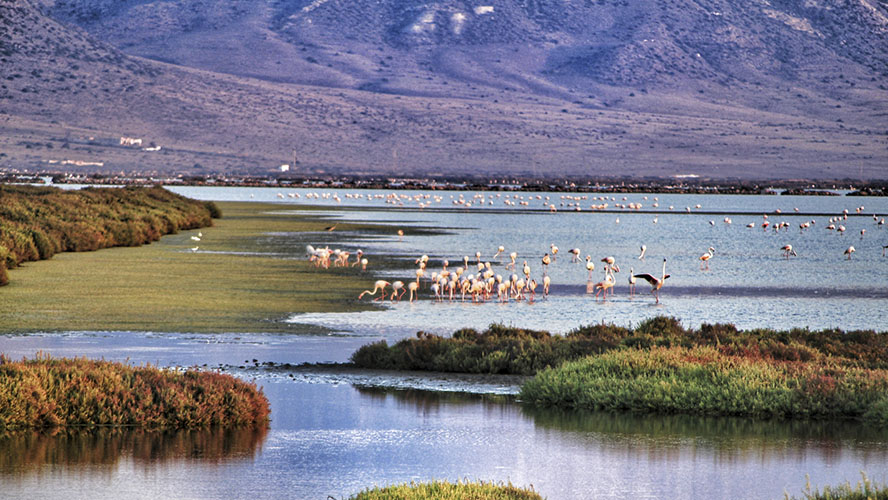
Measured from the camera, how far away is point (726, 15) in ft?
656

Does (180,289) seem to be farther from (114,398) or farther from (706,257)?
(706,257)

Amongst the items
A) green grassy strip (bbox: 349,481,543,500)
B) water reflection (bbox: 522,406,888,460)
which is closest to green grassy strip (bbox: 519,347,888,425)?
water reflection (bbox: 522,406,888,460)

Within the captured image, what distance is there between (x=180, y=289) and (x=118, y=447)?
15.8m

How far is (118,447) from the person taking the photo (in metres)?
11.7

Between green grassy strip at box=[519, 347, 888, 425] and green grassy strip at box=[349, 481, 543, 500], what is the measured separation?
482 cm

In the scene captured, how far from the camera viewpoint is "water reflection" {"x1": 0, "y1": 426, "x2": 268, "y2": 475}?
11.1 metres

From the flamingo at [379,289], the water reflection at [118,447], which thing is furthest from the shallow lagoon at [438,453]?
the flamingo at [379,289]

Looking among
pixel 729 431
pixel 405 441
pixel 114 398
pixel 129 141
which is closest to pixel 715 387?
pixel 729 431

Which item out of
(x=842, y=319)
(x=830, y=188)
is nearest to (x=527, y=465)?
(x=842, y=319)

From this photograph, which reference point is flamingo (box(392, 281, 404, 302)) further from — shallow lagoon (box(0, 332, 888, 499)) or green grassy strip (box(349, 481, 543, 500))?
green grassy strip (box(349, 481, 543, 500))

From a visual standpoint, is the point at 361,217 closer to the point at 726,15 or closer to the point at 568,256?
the point at 568,256

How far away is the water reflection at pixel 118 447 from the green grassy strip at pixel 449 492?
254 cm

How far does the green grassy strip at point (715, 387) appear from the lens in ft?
45.4

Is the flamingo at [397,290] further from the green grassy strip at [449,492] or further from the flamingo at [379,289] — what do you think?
the green grassy strip at [449,492]
